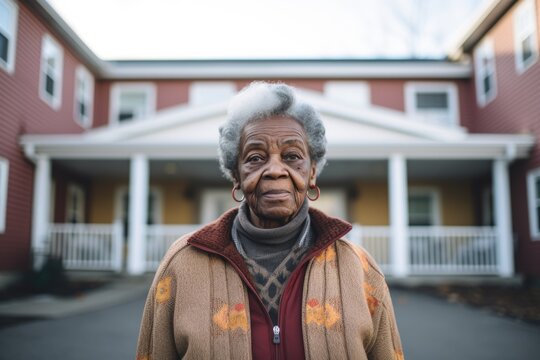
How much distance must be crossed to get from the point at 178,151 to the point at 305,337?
953 centimetres

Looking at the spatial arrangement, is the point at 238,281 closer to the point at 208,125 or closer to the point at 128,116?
the point at 208,125

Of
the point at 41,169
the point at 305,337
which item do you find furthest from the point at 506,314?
the point at 41,169

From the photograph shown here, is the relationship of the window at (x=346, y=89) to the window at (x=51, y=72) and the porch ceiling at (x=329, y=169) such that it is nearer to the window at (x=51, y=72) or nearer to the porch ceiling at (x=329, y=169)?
the porch ceiling at (x=329, y=169)

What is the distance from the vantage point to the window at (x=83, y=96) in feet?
44.9

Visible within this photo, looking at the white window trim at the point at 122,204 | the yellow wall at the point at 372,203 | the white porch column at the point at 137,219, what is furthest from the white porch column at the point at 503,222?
the white window trim at the point at 122,204

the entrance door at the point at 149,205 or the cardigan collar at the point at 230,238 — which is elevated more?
Answer: the entrance door at the point at 149,205

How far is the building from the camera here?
1056 centimetres

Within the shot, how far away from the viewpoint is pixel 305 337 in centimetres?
169

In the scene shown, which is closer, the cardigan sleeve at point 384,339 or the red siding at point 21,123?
the cardigan sleeve at point 384,339

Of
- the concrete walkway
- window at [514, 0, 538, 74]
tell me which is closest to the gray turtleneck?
the concrete walkway

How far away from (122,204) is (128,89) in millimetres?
3826

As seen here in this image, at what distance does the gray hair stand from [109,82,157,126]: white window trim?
45.1 feet

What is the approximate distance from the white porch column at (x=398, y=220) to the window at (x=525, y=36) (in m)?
3.65

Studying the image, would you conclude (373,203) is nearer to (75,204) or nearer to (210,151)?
(210,151)
